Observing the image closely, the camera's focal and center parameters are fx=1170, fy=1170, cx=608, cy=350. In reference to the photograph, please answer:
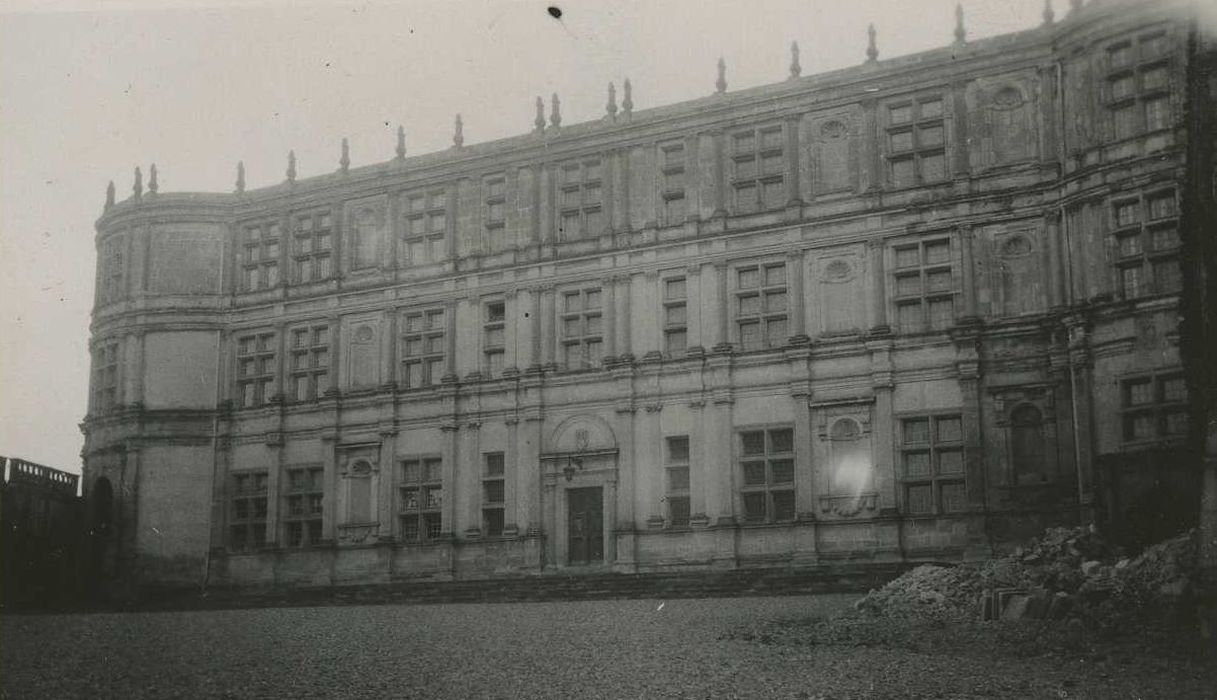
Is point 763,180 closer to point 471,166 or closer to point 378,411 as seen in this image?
point 471,166

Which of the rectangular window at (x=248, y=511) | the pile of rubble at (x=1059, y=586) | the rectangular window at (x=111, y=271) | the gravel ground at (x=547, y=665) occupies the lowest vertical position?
the gravel ground at (x=547, y=665)

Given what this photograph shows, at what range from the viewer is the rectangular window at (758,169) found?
2798 centimetres

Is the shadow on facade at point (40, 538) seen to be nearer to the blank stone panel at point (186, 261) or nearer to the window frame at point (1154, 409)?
the blank stone panel at point (186, 261)

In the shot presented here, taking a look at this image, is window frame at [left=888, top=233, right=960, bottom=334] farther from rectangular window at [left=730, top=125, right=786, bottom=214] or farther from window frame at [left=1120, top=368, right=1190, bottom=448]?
window frame at [left=1120, top=368, right=1190, bottom=448]

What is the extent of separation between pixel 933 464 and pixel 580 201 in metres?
11.0

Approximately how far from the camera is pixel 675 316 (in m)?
28.5

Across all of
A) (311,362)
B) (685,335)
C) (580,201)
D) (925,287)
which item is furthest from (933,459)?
(311,362)

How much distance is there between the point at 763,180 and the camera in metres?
28.0

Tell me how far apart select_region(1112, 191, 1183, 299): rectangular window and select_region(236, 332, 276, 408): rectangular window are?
73.3 ft

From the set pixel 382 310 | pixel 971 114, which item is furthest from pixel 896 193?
pixel 382 310

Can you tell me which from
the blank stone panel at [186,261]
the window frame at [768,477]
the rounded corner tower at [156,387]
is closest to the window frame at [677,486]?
the window frame at [768,477]

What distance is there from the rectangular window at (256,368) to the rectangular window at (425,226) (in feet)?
16.9

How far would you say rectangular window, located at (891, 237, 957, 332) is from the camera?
1024 inches

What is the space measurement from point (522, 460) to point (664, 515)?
4.10 m
